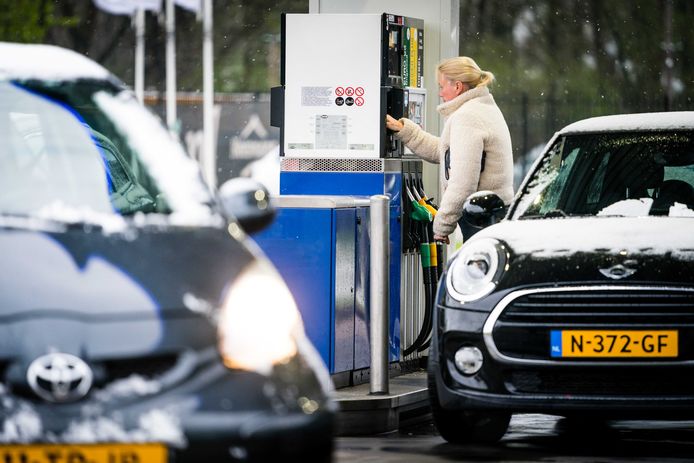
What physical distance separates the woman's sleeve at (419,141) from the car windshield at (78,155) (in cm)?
480

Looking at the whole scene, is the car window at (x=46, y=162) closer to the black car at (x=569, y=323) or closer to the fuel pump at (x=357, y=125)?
the black car at (x=569, y=323)

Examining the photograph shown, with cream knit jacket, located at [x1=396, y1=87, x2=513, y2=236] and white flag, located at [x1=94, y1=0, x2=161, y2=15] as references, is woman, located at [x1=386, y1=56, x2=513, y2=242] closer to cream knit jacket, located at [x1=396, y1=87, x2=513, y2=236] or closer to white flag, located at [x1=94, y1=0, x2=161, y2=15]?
cream knit jacket, located at [x1=396, y1=87, x2=513, y2=236]

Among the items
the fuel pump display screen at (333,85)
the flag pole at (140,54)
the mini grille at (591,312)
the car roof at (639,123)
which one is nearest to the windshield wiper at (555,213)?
the car roof at (639,123)

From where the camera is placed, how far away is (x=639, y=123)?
8.33 metres

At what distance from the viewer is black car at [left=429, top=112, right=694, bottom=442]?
691 centimetres

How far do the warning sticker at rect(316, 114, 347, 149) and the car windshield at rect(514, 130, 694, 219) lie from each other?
2.06m

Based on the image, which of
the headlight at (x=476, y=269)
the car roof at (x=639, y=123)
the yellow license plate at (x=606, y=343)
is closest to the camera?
Answer: the yellow license plate at (x=606, y=343)

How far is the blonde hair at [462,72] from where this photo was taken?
32.4 feet

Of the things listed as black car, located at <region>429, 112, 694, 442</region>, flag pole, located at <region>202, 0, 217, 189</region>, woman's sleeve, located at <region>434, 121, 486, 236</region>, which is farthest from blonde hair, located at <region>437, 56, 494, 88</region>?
flag pole, located at <region>202, 0, 217, 189</region>

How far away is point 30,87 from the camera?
5.25 m

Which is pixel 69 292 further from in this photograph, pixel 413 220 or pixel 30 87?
pixel 413 220

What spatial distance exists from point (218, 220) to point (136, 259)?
43cm

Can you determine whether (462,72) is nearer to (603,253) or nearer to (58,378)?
(603,253)

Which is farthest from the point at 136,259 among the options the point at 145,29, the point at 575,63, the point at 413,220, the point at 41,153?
the point at 145,29
